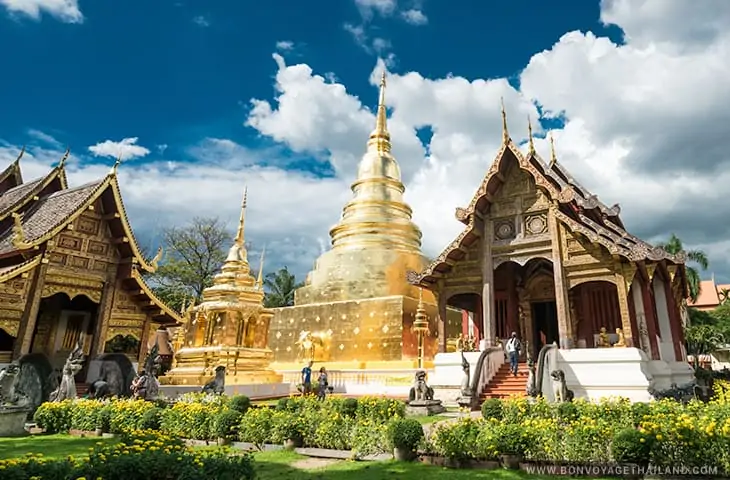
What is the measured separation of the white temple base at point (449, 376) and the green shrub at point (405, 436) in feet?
24.6

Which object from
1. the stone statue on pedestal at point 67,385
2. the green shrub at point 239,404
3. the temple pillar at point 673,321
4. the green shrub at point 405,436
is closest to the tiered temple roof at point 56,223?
the stone statue on pedestal at point 67,385

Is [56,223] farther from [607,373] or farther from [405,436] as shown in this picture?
[607,373]

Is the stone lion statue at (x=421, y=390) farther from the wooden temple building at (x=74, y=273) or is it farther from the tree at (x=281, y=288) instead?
the tree at (x=281, y=288)

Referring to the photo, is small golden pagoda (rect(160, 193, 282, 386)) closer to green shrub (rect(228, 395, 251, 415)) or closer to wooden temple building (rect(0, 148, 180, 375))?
wooden temple building (rect(0, 148, 180, 375))

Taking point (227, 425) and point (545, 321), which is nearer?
point (227, 425)

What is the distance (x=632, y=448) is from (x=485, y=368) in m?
8.17

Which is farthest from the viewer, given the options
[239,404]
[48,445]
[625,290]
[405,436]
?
[625,290]

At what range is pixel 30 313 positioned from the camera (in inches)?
541

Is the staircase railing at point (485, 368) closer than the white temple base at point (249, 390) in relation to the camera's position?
Yes

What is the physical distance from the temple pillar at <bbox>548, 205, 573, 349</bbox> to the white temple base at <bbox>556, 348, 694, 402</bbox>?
542 millimetres

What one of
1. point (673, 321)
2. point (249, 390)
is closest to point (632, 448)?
point (673, 321)

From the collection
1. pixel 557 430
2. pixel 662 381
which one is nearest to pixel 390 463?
pixel 557 430

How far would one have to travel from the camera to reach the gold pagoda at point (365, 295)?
920 inches

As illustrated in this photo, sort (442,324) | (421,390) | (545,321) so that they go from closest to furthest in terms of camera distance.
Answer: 1. (421,390)
2. (442,324)
3. (545,321)
